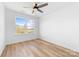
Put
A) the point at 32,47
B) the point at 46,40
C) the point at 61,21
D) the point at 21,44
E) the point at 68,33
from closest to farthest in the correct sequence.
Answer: the point at 21,44 → the point at 32,47 → the point at 68,33 → the point at 61,21 → the point at 46,40

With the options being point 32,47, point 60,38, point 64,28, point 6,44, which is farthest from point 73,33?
point 6,44

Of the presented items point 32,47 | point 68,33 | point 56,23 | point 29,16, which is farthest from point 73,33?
point 29,16

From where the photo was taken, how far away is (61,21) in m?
3.36

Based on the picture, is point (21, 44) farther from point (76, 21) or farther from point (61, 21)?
point (76, 21)

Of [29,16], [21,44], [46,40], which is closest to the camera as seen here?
[29,16]

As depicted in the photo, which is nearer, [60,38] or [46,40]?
[60,38]

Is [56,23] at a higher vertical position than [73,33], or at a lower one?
higher

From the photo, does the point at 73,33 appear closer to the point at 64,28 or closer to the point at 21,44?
the point at 64,28

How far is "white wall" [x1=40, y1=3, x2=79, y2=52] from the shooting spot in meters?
2.82

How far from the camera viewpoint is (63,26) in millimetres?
3285

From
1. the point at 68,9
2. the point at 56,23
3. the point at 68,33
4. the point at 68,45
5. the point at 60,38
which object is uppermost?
the point at 68,9

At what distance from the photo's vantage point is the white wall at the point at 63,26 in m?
2.82

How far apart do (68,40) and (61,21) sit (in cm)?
89

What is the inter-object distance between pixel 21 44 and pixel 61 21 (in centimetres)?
202
